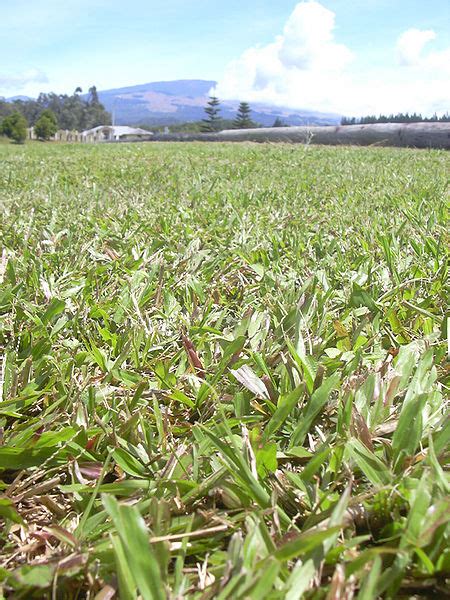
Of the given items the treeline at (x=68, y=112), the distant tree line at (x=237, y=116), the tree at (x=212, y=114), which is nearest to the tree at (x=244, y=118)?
the distant tree line at (x=237, y=116)

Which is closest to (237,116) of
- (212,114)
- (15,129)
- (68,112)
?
(212,114)

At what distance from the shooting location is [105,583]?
0.65 metres

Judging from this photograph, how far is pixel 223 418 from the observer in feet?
2.70

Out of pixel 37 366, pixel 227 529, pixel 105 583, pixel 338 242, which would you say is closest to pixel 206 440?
pixel 227 529

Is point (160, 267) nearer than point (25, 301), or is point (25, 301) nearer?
point (25, 301)

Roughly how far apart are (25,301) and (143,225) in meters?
1.08

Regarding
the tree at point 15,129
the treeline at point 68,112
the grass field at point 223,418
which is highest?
the treeline at point 68,112

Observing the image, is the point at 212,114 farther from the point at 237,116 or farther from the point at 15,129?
the point at 15,129

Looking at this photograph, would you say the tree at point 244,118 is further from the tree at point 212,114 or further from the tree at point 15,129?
the tree at point 15,129

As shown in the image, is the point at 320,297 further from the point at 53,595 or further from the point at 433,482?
the point at 53,595

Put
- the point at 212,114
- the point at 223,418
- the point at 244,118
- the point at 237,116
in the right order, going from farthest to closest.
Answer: the point at 212,114, the point at 237,116, the point at 244,118, the point at 223,418

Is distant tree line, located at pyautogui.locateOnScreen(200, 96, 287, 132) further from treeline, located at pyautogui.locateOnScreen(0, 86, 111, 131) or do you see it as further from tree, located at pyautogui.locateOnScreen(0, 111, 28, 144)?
treeline, located at pyautogui.locateOnScreen(0, 86, 111, 131)

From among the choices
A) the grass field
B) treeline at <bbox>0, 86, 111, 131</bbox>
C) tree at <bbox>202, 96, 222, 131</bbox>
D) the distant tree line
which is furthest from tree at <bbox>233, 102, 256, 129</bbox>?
the grass field

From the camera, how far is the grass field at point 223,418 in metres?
0.64
